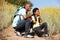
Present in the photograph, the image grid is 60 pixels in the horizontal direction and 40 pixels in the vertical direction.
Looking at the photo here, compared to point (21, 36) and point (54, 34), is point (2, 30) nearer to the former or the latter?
point (21, 36)

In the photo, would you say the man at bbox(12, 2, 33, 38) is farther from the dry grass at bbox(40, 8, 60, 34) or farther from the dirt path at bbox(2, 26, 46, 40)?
the dry grass at bbox(40, 8, 60, 34)

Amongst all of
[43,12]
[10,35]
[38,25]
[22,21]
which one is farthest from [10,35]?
[43,12]

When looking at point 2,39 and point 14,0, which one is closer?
point 2,39

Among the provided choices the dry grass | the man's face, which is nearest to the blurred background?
the dry grass

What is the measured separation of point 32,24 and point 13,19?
0.33 metres

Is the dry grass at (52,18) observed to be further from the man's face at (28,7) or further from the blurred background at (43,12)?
the man's face at (28,7)

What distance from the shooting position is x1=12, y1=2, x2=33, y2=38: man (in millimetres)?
4704

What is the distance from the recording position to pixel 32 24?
187 inches

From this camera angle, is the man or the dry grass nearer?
the man

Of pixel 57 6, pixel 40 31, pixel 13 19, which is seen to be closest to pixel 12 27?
pixel 13 19

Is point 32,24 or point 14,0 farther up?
point 14,0

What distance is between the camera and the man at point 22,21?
470 centimetres

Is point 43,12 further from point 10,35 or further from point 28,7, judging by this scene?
point 10,35

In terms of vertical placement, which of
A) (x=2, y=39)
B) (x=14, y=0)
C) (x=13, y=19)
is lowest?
(x=2, y=39)
